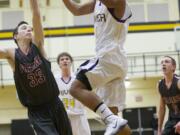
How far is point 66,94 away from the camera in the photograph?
6957 millimetres

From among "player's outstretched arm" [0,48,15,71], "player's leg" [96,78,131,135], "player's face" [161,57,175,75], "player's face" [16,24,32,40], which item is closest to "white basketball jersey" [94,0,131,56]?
"player's leg" [96,78,131,135]

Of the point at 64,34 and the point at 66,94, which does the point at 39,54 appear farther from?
the point at 64,34

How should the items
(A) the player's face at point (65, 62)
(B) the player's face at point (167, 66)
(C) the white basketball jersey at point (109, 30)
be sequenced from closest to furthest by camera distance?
1. (C) the white basketball jersey at point (109, 30)
2. (B) the player's face at point (167, 66)
3. (A) the player's face at point (65, 62)

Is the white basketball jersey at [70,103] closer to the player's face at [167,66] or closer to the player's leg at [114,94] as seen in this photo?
the player's face at [167,66]

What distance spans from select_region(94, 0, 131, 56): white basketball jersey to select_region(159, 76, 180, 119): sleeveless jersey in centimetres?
250

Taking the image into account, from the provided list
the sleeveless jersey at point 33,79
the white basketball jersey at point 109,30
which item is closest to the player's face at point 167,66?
the white basketball jersey at point 109,30

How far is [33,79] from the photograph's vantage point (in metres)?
4.56

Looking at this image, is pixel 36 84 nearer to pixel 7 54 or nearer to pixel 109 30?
pixel 7 54

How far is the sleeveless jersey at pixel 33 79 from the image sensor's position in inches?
180

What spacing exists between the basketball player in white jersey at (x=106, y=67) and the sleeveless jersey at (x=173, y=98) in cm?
228

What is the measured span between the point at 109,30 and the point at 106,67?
40cm

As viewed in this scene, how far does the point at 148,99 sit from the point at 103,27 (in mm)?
12741

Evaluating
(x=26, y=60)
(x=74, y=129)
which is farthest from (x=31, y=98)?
(x=74, y=129)

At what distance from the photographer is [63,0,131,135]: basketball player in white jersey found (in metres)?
4.12
